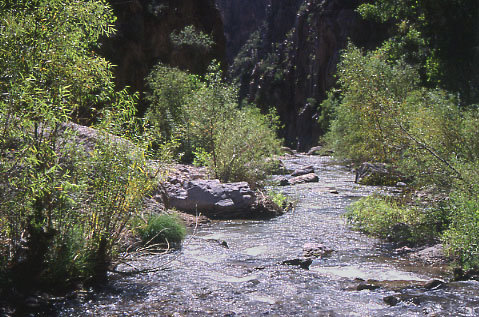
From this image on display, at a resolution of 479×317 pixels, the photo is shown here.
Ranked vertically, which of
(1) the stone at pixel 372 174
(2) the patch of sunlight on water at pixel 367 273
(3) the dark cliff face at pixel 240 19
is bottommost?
(2) the patch of sunlight on water at pixel 367 273

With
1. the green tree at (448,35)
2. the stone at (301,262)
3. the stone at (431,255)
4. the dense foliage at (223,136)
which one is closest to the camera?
the stone at (301,262)

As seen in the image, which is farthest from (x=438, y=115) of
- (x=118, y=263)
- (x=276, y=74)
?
(x=276, y=74)

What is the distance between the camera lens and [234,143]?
16.6 metres

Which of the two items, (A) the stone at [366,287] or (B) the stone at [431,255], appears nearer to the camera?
(A) the stone at [366,287]

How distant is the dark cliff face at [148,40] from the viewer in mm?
34500

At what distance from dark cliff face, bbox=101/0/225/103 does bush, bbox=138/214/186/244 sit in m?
24.6

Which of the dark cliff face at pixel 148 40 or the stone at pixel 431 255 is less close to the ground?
the dark cliff face at pixel 148 40

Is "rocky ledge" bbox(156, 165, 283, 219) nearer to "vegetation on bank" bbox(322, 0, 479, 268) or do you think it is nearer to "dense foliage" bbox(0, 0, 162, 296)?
"vegetation on bank" bbox(322, 0, 479, 268)

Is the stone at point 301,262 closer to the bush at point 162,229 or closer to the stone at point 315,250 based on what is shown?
the stone at point 315,250

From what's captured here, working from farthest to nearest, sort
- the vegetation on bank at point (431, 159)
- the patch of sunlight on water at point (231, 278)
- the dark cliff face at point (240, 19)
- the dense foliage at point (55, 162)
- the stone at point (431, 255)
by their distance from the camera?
the dark cliff face at point (240, 19) < the stone at point (431, 255) < the vegetation on bank at point (431, 159) < the patch of sunlight on water at point (231, 278) < the dense foliage at point (55, 162)

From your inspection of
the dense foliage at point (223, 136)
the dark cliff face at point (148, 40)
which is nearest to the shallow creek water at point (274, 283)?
the dense foliage at point (223, 136)

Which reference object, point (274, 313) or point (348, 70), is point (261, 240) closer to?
point (274, 313)

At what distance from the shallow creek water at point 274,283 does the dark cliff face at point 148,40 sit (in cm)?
2509

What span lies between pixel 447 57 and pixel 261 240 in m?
14.6
